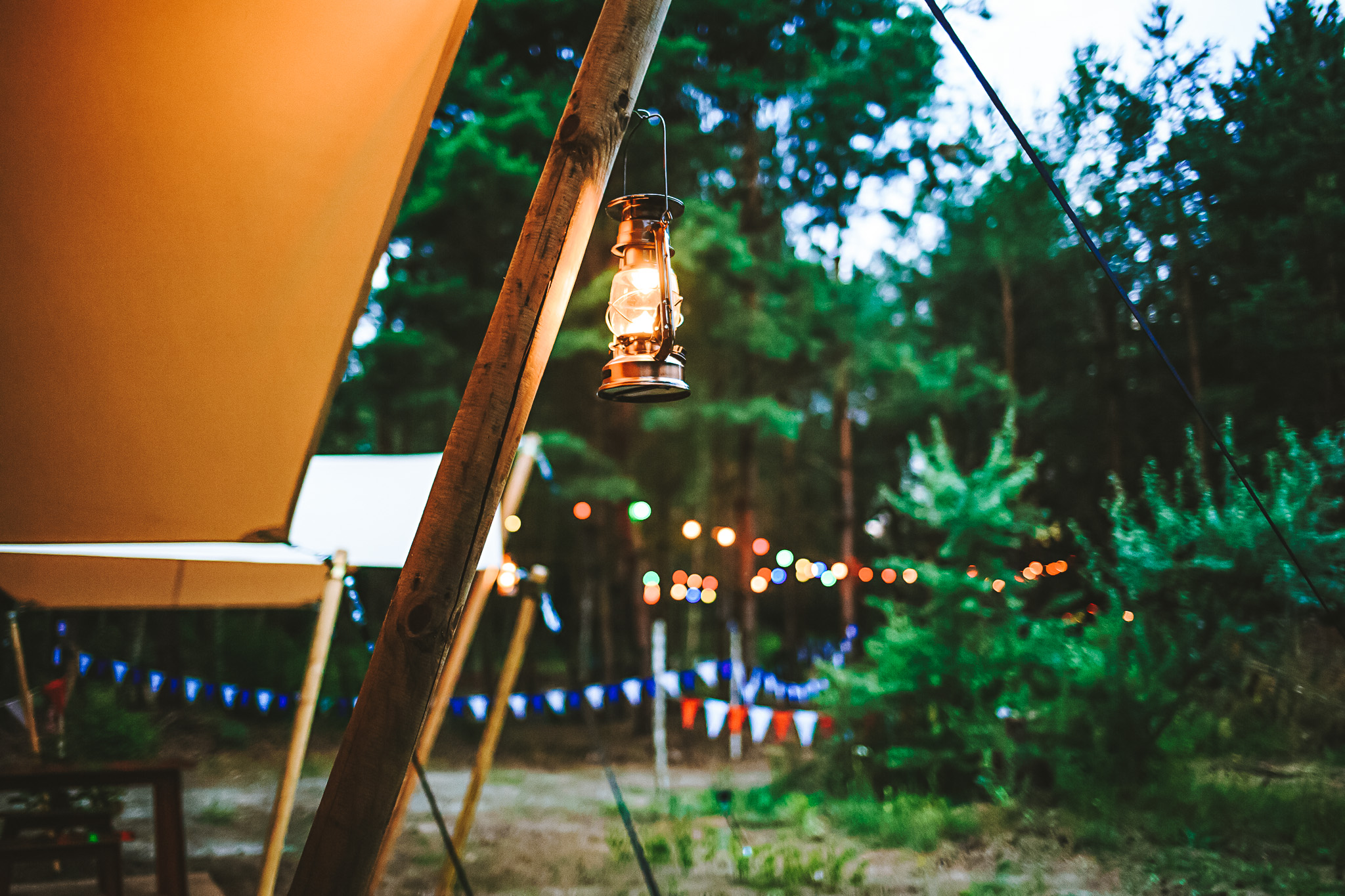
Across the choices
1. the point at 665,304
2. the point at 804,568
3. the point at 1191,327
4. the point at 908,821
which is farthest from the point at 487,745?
the point at 1191,327

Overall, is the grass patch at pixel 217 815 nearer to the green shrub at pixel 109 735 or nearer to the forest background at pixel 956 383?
the green shrub at pixel 109 735

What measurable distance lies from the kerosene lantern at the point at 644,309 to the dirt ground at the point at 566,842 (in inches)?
187

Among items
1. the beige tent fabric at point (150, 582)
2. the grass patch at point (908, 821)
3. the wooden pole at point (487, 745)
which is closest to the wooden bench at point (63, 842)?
the beige tent fabric at point (150, 582)

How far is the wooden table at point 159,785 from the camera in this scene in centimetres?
417

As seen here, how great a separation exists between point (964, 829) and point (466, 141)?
8556 millimetres

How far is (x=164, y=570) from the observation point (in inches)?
125

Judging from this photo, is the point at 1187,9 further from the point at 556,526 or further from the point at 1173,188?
the point at 556,526

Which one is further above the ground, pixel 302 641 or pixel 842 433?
pixel 842 433

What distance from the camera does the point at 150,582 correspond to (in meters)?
3.28

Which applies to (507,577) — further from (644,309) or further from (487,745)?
(644,309)

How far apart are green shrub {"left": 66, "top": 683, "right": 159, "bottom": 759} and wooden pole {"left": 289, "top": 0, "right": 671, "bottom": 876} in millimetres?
6655

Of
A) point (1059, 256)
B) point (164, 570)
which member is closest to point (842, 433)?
point (1059, 256)

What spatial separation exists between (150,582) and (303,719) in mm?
779

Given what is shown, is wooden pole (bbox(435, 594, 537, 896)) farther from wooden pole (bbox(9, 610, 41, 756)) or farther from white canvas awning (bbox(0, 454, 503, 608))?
wooden pole (bbox(9, 610, 41, 756))
